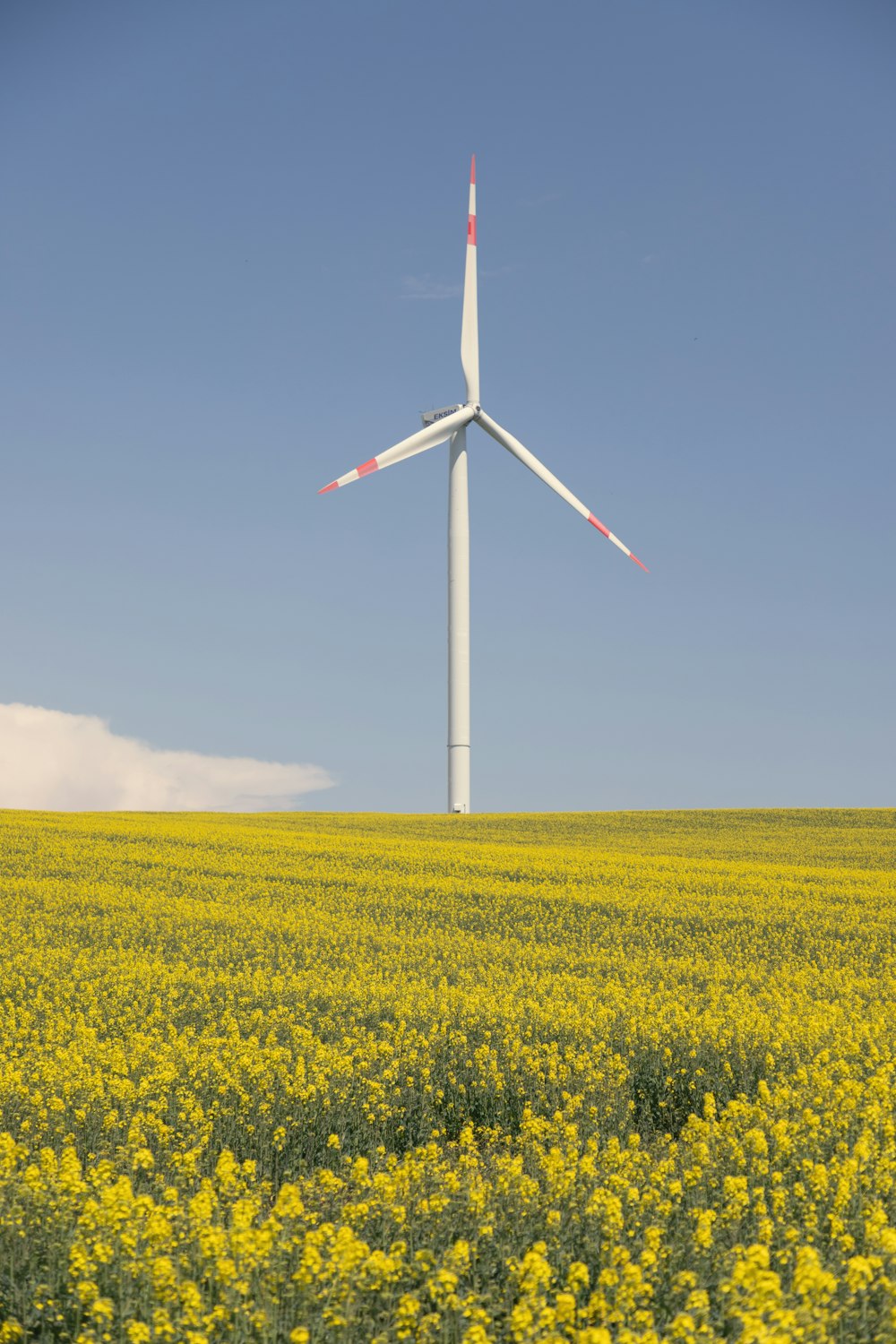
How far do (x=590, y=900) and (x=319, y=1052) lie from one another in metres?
14.2

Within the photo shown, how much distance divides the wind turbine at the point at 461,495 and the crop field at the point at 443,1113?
2989 centimetres

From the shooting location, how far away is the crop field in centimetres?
653

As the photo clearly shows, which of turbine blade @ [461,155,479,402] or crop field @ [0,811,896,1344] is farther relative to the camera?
turbine blade @ [461,155,479,402]

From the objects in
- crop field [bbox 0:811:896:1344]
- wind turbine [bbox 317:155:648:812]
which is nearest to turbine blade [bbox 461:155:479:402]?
wind turbine [bbox 317:155:648:812]

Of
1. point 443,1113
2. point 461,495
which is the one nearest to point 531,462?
point 461,495

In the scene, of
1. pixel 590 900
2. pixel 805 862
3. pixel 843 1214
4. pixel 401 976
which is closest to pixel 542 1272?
pixel 843 1214

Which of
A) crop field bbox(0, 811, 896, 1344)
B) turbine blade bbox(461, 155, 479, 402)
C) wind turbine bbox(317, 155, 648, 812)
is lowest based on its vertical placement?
crop field bbox(0, 811, 896, 1344)

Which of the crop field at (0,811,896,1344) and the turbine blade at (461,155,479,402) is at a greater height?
the turbine blade at (461,155,479,402)

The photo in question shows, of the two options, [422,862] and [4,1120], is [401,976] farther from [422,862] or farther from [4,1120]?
[422,862]

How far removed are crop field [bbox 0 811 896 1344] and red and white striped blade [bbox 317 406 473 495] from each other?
94.8 feet

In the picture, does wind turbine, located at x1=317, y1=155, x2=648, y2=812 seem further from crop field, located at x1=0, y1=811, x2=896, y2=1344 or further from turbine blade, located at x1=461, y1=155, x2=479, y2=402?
crop field, located at x1=0, y1=811, x2=896, y2=1344

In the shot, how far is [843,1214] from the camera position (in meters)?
8.09

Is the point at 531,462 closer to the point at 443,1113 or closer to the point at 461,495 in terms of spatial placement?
the point at 461,495

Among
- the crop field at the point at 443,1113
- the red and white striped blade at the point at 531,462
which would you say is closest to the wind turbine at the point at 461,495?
the red and white striped blade at the point at 531,462
